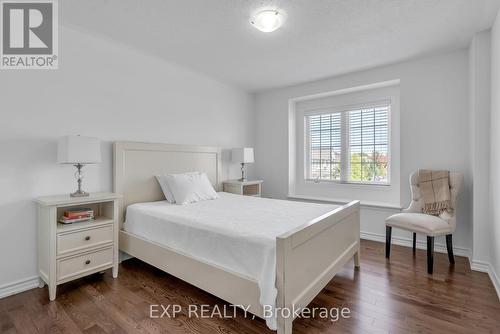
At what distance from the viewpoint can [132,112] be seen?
2912 millimetres

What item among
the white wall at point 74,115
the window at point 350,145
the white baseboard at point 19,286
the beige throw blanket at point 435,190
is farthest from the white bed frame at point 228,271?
the window at point 350,145

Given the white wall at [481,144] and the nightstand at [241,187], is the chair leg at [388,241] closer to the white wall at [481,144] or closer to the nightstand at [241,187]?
the white wall at [481,144]

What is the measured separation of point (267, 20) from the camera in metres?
2.16

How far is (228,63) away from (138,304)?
2802mm

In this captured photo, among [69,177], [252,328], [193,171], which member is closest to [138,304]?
[252,328]

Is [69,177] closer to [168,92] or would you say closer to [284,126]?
[168,92]

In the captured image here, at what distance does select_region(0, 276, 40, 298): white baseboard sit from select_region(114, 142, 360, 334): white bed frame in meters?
0.72

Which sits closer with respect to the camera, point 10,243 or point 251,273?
point 251,273

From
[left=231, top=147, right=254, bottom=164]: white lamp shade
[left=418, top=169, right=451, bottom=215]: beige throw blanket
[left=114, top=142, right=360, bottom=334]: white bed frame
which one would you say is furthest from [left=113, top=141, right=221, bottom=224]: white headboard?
[left=418, top=169, right=451, bottom=215]: beige throw blanket

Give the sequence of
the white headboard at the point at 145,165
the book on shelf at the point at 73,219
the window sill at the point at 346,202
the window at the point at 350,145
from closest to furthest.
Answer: the book on shelf at the point at 73,219 < the white headboard at the point at 145,165 < the window sill at the point at 346,202 < the window at the point at 350,145

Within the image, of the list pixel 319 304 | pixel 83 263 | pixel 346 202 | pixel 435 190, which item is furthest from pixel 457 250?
pixel 83 263

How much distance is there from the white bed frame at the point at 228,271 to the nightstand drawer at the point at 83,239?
0.26 meters

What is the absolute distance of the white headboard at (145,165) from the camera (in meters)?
2.74

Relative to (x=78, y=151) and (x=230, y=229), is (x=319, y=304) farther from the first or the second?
(x=78, y=151)
